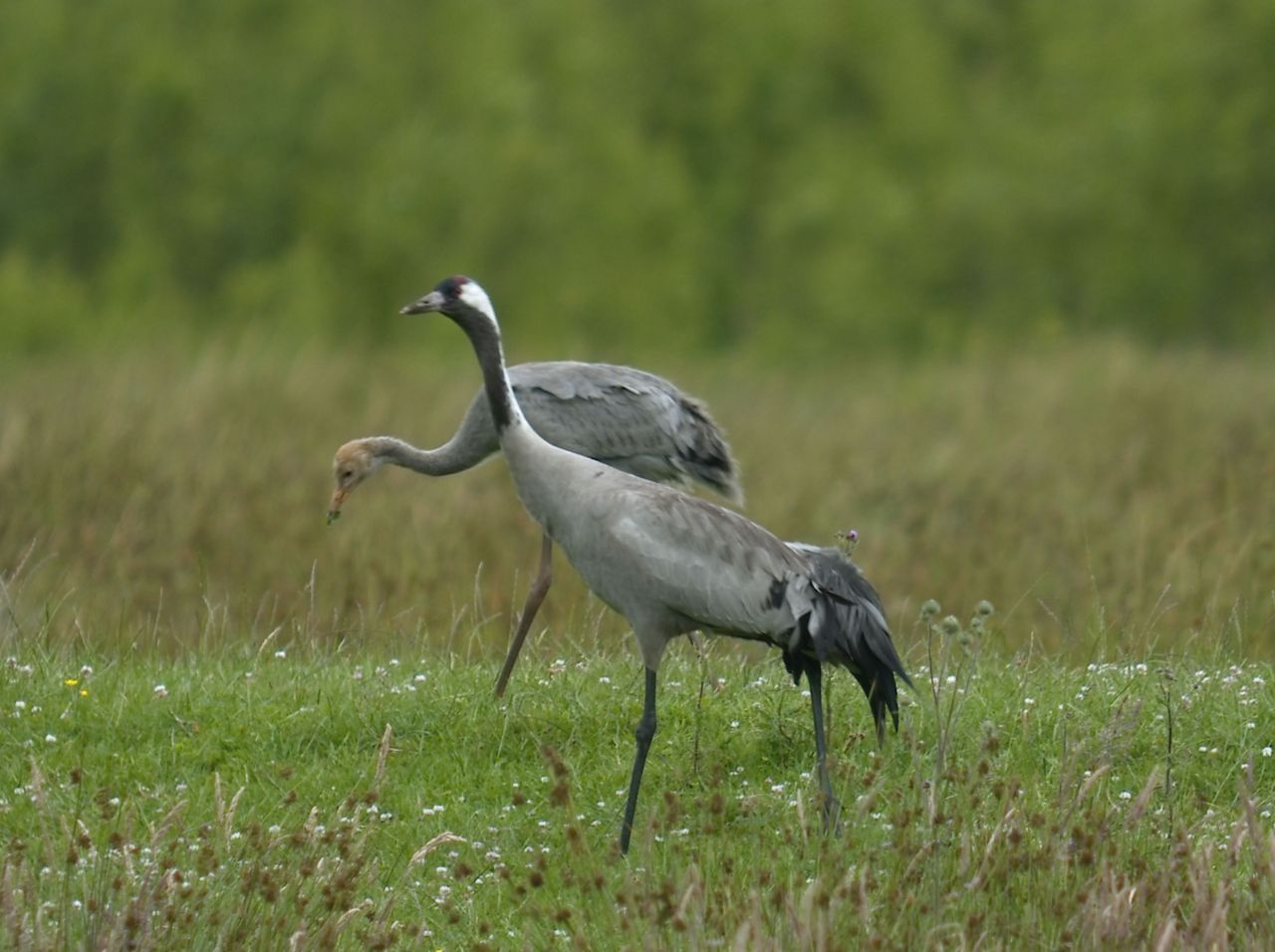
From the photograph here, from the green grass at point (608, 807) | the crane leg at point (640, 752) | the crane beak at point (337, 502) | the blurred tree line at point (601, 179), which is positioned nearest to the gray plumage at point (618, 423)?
the crane beak at point (337, 502)

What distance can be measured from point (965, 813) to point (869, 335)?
26145mm

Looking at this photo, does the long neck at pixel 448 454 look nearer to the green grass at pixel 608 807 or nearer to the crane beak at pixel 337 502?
the crane beak at pixel 337 502

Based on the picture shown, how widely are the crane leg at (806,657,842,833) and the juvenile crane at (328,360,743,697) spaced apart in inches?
69.6

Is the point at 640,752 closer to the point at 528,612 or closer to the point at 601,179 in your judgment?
the point at 528,612

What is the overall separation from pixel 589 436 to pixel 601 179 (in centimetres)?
2240

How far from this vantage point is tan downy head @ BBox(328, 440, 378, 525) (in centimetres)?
740

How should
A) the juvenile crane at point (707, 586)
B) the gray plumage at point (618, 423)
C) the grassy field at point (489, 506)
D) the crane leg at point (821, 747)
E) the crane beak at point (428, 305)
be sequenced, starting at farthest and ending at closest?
1. the grassy field at point (489, 506)
2. the gray plumage at point (618, 423)
3. the crane beak at point (428, 305)
4. the juvenile crane at point (707, 586)
5. the crane leg at point (821, 747)

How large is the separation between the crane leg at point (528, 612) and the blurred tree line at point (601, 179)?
15.7 m

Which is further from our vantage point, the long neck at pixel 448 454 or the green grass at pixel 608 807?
the long neck at pixel 448 454

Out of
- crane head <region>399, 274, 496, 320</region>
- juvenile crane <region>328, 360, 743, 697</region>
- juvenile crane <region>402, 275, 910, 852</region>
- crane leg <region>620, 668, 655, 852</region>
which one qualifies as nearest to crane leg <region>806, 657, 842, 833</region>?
juvenile crane <region>402, 275, 910, 852</region>

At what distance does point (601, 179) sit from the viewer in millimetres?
29797

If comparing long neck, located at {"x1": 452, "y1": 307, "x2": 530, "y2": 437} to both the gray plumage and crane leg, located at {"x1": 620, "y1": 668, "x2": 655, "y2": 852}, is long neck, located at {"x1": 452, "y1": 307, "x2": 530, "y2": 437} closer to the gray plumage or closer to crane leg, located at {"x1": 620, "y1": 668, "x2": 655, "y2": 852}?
crane leg, located at {"x1": 620, "y1": 668, "x2": 655, "y2": 852}

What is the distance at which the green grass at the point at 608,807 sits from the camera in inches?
168

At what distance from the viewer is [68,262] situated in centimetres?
2719
